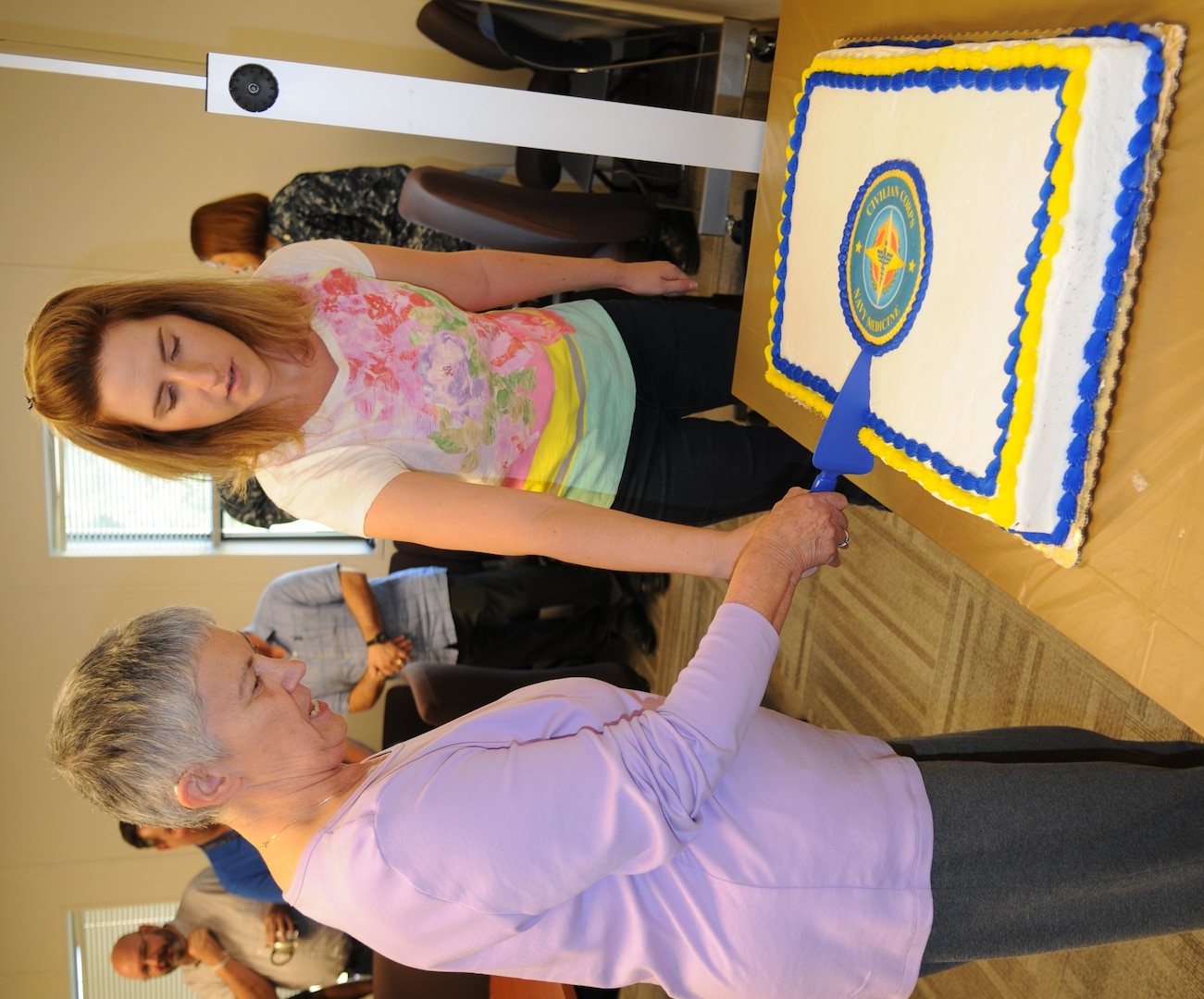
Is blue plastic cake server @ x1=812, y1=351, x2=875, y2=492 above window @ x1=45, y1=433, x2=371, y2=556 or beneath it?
above

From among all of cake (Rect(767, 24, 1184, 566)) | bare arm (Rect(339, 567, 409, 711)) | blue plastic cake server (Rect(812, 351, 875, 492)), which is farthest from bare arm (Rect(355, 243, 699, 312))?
bare arm (Rect(339, 567, 409, 711))

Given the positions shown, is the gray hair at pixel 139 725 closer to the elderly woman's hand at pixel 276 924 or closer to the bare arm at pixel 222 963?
the elderly woman's hand at pixel 276 924

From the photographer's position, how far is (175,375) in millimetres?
1157

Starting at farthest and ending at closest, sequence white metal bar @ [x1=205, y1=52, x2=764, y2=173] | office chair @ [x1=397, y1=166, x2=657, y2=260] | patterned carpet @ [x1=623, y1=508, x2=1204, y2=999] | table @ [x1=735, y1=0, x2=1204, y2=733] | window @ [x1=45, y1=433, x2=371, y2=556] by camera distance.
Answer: window @ [x1=45, y1=433, x2=371, y2=556] → office chair @ [x1=397, y1=166, x2=657, y2=260] → patterned carpet @ [x1=623, y1=508, x2=1204, y2=999] → white metal bar @ [x1=205, y1=52, x2=764, y2=173] → table @ [x1=735, y1=0, x2=1204, y2=733]

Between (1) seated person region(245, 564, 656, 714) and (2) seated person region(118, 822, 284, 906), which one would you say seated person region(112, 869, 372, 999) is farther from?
(1) seated person region(245, 564, 656, 714)

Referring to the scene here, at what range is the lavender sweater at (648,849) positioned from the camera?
2.70 feet

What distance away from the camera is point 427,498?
1088 millimetres

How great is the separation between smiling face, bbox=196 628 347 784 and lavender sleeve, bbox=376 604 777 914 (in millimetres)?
213

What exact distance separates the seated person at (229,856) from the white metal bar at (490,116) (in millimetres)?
2411

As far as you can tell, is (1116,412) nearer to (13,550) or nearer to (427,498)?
(427,498)

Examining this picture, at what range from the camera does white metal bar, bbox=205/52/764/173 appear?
1.18 meters

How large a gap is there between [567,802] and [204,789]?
0.42 m

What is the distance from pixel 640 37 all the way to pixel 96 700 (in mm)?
2395

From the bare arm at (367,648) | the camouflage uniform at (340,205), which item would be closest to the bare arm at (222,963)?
the bare arm at (367,648)
